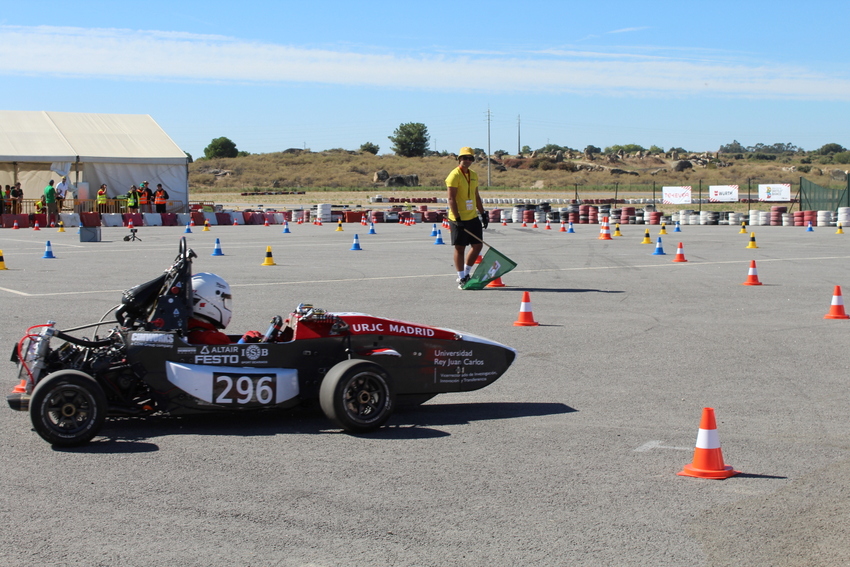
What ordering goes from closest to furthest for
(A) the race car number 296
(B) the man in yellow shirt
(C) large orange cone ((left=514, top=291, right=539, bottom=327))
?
1. (A) the race car number 296
2. (C) large orange cone ((left=514, top=291, right=539, bottom=327))
3. (B) the man in yellow shirt

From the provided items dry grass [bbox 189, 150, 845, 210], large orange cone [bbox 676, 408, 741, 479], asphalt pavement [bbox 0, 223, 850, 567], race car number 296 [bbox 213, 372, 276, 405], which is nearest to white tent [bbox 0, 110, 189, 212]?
asphalt pavement [bbox 0, 223, 850, 567]

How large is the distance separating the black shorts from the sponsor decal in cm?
832

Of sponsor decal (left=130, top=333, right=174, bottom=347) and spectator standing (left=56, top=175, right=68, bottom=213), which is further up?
spectator standing (left=56, top=175, right=68, bottom=213)

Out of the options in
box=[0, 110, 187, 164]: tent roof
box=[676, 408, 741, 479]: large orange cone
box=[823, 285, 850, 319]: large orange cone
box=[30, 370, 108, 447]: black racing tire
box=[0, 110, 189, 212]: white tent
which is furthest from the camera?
box=[0, 110, 189, 212]: white tent

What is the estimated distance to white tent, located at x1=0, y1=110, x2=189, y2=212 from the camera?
37.6 metres

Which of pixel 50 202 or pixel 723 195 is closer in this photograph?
pixel 50 202

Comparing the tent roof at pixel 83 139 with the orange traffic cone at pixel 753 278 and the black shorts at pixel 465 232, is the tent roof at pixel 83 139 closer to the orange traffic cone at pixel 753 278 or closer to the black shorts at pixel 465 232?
the black shorts at pixel 465 232

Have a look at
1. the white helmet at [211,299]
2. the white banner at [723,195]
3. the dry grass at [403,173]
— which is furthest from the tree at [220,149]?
the white helmet at [211,299]

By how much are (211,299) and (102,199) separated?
3290cm

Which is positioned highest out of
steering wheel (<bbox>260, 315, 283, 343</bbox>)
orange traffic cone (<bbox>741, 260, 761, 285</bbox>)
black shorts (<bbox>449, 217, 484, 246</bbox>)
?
black shorts (<bbox>449, 217, 484, 246</bbox>)

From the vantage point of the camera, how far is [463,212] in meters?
13.7

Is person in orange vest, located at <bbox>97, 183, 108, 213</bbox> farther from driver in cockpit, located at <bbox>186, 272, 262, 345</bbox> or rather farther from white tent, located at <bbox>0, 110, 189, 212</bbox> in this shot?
driver in cockpit, located at <bbox>186, 272, 262, 345</bbox>

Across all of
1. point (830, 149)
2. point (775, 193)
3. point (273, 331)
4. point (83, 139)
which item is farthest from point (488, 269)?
point (830, 149)

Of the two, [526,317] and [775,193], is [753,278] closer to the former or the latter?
[526,317]
